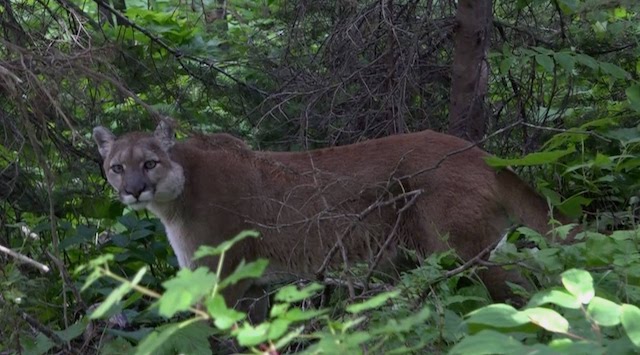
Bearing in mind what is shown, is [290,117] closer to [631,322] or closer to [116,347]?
[116,347]

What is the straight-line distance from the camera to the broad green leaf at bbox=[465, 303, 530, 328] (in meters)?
3.05

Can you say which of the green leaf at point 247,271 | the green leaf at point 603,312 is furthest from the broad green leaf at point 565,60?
the green leaf at point 247,271

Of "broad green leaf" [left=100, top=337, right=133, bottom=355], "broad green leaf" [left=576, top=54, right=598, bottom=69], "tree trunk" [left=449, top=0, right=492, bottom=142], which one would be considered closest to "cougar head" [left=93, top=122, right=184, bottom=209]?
"broad green leaf" [left=100, top=337, right=133, bottom=355]

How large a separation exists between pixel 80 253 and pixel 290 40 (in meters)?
2.28

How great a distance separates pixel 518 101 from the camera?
7.94 meters

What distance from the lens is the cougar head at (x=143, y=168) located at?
6723mm

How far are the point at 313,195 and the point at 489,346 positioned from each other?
4085mm

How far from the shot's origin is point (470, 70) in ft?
24.6

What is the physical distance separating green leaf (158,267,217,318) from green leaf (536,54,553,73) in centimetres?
434

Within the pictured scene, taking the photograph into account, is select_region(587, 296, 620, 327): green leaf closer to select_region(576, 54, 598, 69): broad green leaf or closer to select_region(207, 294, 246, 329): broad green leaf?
select_region(207, 294, 246, 329): broad green leaf

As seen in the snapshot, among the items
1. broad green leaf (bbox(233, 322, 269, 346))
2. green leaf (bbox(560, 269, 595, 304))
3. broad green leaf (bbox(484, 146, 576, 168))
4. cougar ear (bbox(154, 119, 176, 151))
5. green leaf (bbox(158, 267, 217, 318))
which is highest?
green leaf (bbox(158, 267, 217, 318))

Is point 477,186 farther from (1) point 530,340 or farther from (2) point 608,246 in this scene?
(1) point 530,340

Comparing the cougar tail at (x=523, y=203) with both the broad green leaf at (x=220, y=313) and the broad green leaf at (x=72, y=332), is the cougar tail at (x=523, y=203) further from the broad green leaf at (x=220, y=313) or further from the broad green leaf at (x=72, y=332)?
the broad green leaf at (x=220, y=313)

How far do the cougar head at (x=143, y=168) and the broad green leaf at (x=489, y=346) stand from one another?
4.19 meters
